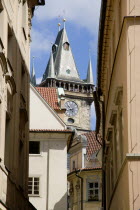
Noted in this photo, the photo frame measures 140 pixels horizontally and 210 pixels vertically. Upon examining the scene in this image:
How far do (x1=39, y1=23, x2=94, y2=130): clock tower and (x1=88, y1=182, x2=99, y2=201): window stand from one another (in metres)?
83.1

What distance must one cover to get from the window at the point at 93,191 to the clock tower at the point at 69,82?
83.1m

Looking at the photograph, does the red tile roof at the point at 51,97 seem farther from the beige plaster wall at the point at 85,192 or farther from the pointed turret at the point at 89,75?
the pointed turret at the point at 89,75

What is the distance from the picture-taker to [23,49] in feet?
78.2

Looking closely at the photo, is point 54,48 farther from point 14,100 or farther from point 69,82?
point 14,100

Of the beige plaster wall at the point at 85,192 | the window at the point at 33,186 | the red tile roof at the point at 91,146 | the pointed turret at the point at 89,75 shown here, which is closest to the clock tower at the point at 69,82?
the pointed turret at the point at 89,75

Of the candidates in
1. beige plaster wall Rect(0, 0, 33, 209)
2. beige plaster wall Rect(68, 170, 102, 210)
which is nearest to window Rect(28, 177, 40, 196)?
beige plaster wall Rect(0, 0, 33, 209)

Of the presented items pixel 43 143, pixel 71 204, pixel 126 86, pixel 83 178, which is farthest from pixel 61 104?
pixel 126 86

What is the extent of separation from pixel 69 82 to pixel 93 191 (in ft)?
301

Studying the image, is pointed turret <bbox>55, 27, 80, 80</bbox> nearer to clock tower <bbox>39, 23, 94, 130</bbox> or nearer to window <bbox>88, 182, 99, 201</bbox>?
clock tower <bbox>39, 23, 94, 130</bbox>

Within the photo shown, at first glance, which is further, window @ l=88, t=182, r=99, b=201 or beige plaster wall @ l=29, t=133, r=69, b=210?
window @ l=88, t=182, r=99, b=201

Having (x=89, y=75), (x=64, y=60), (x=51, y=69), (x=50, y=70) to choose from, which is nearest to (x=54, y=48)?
(x=64, y=60)

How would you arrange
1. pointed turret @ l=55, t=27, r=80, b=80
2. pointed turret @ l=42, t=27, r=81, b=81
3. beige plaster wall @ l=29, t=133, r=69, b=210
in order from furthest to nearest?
1. pointed turret @ l=55, t=27, r=80, b=80
2. pointed turret @ l=42, t=27, r=81, b=81
3. beige plaster wall @ l=29, t=133, r=69, b=210

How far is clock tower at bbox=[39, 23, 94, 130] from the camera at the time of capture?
5433 inches

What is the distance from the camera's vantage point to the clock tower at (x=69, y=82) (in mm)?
138000
